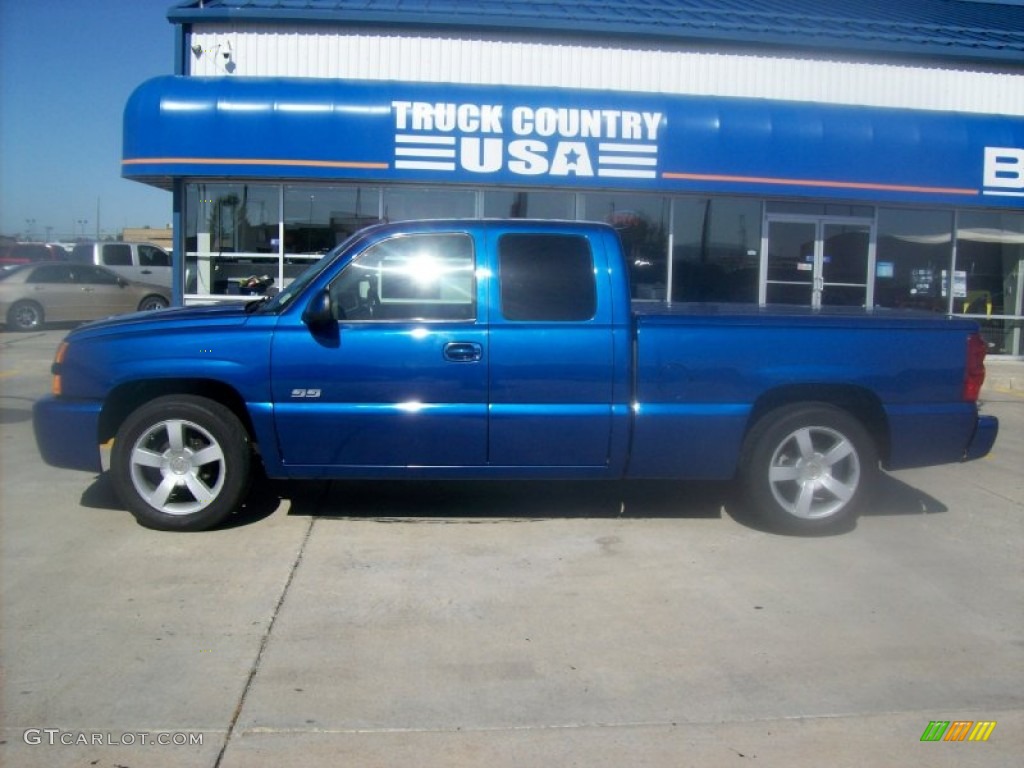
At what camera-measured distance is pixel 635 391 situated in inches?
234

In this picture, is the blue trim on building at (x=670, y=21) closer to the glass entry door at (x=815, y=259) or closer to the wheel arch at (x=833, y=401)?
the glass entry door at (x=815, y=259)

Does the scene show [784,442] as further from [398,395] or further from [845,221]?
[845,221]

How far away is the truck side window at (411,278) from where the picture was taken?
5969mm

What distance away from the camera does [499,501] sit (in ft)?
22.7

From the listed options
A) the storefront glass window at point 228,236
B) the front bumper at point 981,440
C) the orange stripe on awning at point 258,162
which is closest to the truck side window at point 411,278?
the front bumper at point 981,440

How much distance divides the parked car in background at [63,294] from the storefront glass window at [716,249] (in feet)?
35.8

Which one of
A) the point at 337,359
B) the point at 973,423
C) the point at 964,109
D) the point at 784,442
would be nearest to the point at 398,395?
the point at 337,359

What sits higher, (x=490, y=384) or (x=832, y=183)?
(x=832, y=183)

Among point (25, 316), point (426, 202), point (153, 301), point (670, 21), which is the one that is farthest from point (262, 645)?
point (153, 301)

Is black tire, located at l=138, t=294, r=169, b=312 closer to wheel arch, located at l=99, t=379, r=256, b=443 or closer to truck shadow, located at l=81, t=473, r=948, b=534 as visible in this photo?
truck shadow, located at l=81, t=473, r=948, b=534

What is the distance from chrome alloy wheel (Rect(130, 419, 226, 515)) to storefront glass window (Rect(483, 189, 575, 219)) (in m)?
8.42

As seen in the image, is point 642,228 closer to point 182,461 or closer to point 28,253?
point 182,461

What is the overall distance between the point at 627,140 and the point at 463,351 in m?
8.19

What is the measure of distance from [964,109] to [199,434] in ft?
47.0
